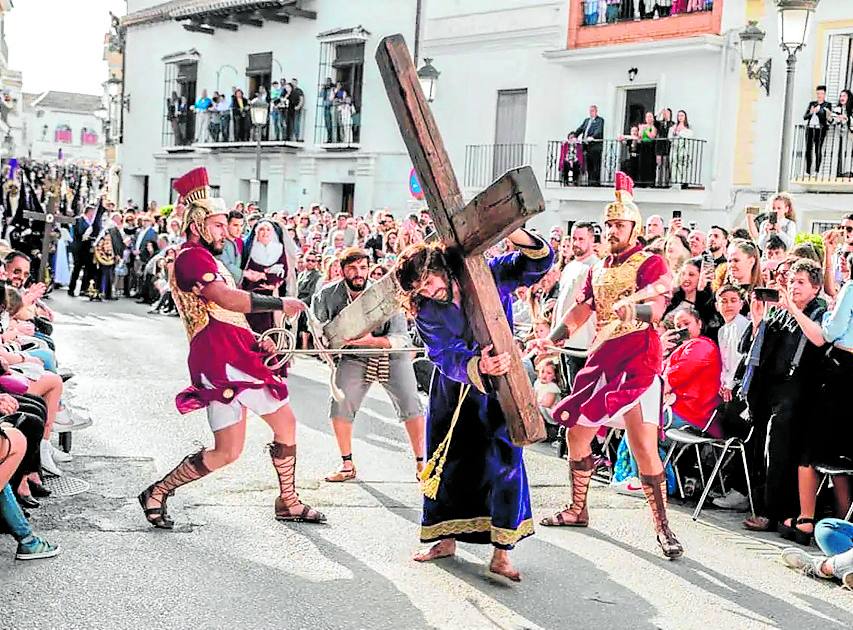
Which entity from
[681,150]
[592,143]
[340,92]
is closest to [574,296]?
[681,150]

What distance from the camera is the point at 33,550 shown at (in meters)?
5.94

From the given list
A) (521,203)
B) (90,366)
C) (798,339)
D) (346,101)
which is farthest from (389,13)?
(521,203)

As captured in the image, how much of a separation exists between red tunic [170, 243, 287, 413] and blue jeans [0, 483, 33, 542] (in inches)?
42.4

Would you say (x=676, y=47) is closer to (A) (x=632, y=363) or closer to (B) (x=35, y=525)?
(A) (x=632, y=363)

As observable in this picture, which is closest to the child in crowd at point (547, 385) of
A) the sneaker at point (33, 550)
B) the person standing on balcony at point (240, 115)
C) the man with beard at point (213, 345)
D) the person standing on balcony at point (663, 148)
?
the man with beard at point (213, 345)

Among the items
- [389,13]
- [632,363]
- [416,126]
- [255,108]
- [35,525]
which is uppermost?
[389,13]

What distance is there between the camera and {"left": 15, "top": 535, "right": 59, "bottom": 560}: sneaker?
591cm

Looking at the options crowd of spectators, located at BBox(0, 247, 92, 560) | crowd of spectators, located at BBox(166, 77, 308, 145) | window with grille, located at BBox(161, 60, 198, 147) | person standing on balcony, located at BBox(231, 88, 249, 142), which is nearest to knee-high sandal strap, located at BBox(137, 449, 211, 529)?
crowd of spectators, located at BBox(0, 247, 92, 560)

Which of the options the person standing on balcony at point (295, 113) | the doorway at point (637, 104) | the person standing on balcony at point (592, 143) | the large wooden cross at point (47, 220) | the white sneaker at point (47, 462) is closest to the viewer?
the white sneaker at point (47, 462)

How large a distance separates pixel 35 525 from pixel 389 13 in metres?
21.5

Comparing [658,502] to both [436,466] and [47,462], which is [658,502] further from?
[47,462]

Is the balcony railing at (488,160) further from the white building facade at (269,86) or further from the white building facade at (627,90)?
the white building facade at (269,86)

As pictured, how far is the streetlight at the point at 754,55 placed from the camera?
659 inches

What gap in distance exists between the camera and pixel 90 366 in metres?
12.9
